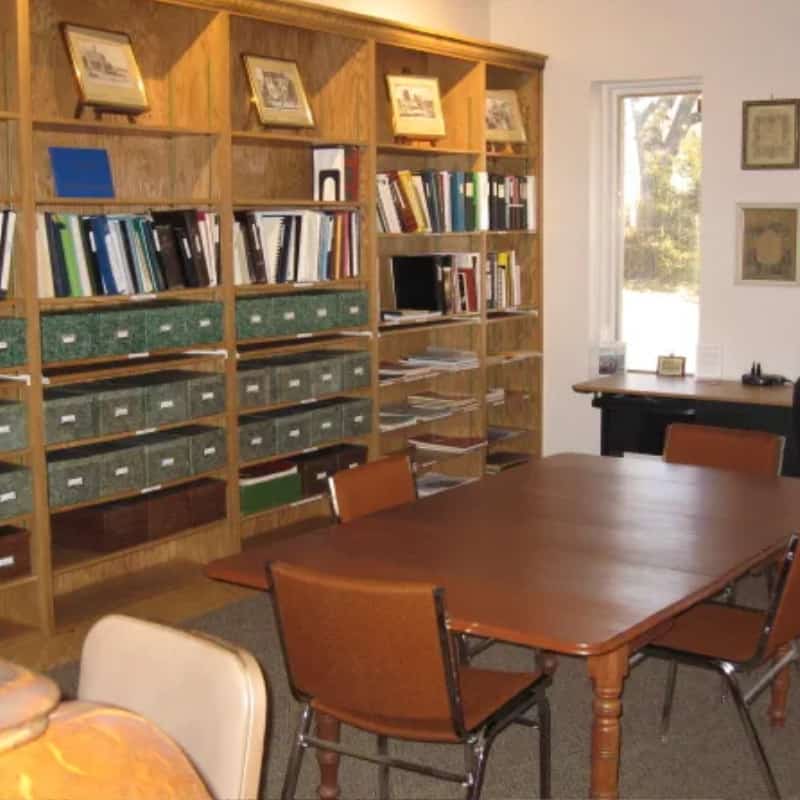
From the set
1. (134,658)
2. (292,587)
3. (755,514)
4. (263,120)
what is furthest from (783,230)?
(134,658)

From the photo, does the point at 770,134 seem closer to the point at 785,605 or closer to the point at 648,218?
the point at 648,218

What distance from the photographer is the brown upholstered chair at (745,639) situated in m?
3.02

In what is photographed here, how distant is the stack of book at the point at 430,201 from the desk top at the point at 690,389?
0.96m

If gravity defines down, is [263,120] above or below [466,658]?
above

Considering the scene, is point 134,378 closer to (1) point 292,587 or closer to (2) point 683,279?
(1) point 292,587

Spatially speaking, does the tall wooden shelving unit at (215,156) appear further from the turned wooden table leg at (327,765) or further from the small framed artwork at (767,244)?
the turned wooden table leg at (327,765)

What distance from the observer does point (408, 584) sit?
2.46m

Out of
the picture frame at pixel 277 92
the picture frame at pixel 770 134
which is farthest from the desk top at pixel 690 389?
the picture frame at pixel 277 92

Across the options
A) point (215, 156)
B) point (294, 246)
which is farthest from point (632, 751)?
point (215, 156)

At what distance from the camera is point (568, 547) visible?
312 cm

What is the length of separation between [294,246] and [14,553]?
5.61 feet

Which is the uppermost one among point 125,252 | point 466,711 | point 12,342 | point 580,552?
point 125,252

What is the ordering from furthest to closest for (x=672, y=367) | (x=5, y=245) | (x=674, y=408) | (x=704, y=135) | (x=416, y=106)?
(x=672, y=367) < (x=704, y=135) < (x=416, y=106) < (x=674, y=408) < (x=5, y=245)

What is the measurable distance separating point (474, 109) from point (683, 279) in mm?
1350
